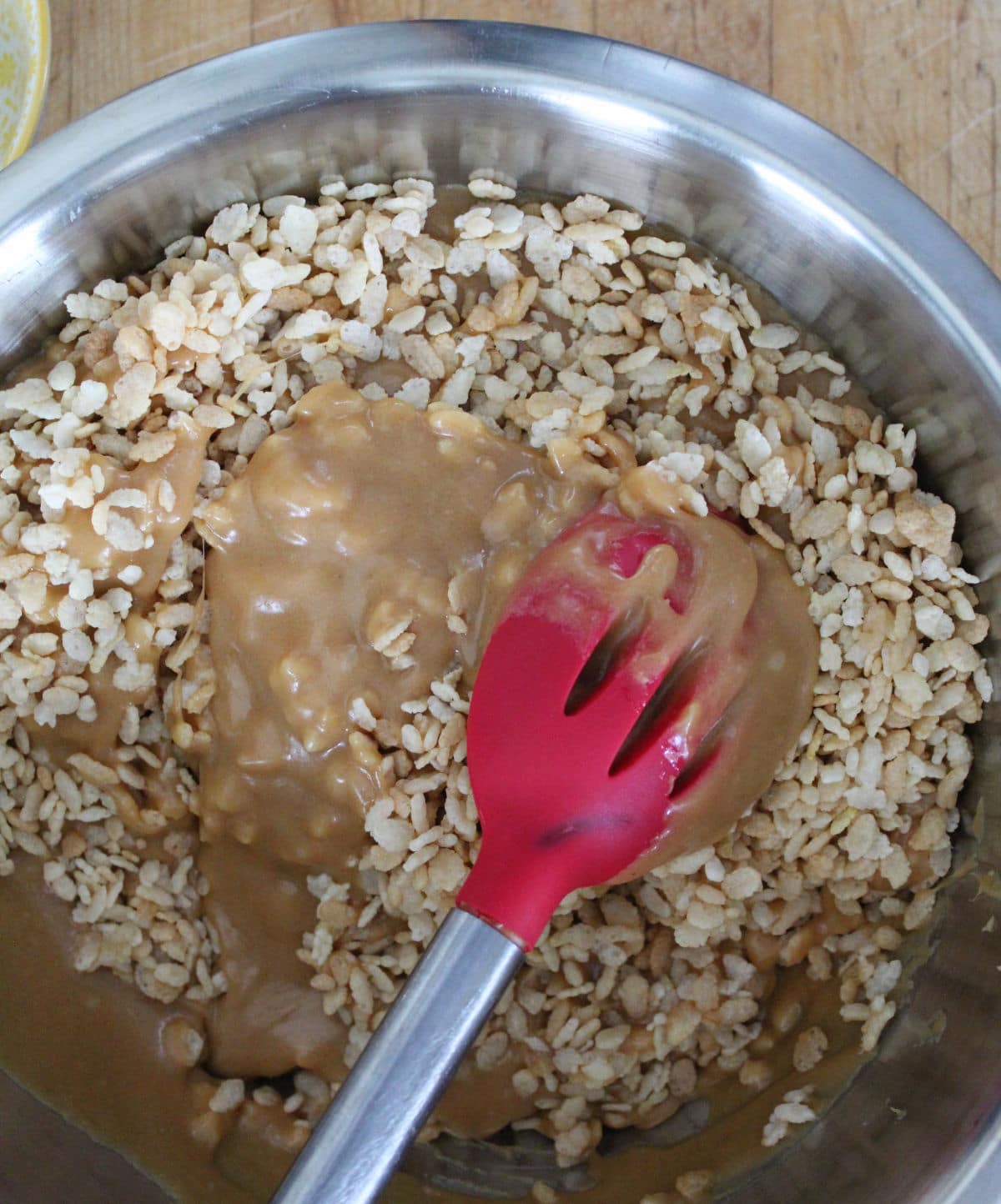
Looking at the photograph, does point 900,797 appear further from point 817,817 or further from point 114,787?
point 114,787

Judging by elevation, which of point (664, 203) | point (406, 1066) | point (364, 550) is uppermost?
point (664, 203)

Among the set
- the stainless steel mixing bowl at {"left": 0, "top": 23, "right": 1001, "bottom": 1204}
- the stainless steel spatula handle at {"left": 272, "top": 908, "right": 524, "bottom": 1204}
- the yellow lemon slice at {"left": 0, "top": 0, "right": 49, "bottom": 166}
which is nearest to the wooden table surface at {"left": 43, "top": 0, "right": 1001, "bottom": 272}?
the yellow lemon slice at {"left": 0, "top": 0, "right": 49, "bottom": 166}

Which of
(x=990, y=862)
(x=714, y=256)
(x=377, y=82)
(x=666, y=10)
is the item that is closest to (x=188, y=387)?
(x=377, y=82)

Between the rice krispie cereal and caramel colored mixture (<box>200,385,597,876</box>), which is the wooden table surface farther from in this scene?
caramel colored mixture (<box>200,385,597,876</box>)

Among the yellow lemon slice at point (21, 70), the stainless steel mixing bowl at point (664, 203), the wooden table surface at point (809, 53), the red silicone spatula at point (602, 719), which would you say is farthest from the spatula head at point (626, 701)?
the yellow lemon slice at point (21, 70)

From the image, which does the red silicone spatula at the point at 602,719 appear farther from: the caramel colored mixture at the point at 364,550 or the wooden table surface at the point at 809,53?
the wooden table surface at the point at 809,53

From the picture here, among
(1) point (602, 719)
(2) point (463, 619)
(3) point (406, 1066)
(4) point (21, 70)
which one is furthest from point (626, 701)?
(4) point (21, 70)

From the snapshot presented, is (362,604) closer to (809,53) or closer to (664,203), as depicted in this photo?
(664,203)
